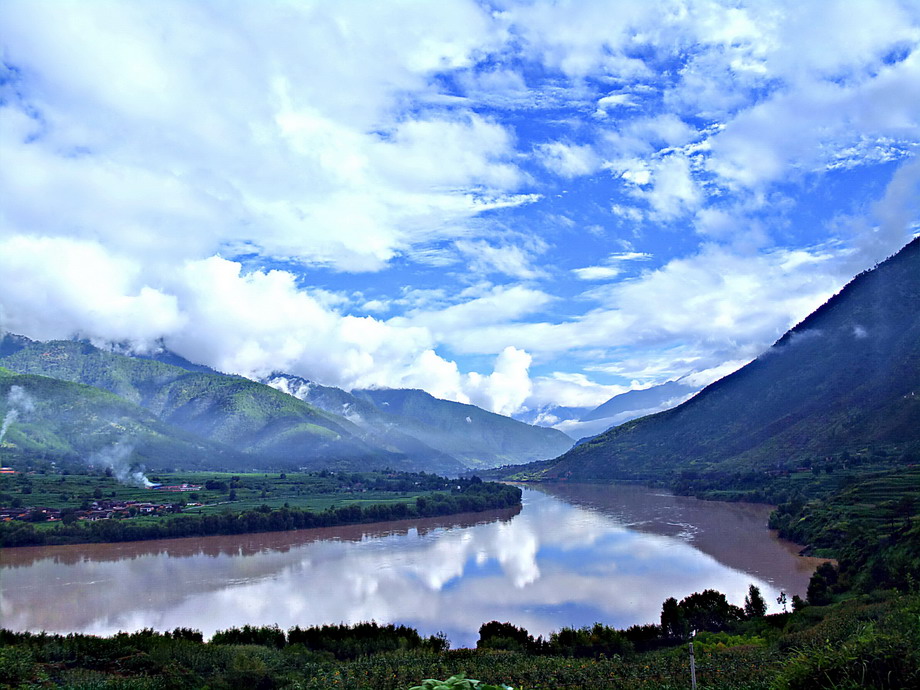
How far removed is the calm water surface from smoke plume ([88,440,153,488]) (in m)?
40.4

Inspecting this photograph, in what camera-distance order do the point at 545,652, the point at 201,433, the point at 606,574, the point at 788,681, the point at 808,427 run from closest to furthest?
the point at 788,681 → the point at 545,652 → the point at 606,574 → the point at 808,427 → the point at 201,433

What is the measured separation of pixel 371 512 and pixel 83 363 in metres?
172

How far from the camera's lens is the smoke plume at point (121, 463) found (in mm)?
87169

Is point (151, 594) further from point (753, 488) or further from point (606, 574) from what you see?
point (753, 488)

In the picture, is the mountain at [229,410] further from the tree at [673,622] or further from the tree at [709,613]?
the tree at [673,622]

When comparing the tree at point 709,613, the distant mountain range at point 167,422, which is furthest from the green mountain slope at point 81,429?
the tree at point 709,613

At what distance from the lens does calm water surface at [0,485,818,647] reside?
29484 mm

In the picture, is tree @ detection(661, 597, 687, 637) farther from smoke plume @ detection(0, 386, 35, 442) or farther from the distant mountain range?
smoke plume @ detection(0, 386, 35, 442)

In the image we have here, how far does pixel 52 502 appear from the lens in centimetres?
6366

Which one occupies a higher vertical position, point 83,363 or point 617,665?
point 83,363

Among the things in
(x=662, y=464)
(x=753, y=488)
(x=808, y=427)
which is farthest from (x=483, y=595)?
(x=662, y=464)

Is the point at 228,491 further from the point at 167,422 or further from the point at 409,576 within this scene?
the point at 167,422

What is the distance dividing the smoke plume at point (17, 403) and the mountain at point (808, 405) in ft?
330

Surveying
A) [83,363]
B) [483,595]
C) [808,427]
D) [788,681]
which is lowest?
[483,595]
